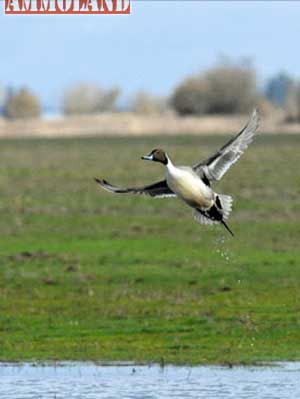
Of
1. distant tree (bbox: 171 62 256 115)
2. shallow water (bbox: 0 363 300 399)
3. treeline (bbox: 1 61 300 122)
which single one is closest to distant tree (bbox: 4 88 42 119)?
treeline (bbox: 1 61 300 122)

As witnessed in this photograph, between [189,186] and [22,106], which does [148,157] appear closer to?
[189,186]

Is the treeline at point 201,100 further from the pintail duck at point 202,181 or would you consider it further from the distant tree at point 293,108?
the pintail duck at point 202,181

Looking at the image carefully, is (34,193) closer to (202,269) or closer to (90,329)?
(202,269)

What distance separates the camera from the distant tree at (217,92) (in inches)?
4222

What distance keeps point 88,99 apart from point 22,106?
14245 mm

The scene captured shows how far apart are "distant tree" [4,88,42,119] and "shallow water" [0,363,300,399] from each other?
10449cm

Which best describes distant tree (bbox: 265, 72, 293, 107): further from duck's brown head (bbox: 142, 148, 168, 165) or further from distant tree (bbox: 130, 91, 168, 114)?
duck's brown head (bbox: 142, 148, 168, 165)

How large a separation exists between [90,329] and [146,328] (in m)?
0.59

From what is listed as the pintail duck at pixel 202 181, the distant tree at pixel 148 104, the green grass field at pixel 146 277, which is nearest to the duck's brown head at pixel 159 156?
the pintail duck at pixel 202 181

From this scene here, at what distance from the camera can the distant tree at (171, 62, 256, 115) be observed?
107 m

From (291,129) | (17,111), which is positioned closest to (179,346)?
(291,129)

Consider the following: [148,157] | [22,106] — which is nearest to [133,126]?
[22,106]

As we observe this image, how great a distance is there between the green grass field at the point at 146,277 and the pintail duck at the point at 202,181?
3.68 m

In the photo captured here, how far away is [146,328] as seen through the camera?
17078 millimetres
